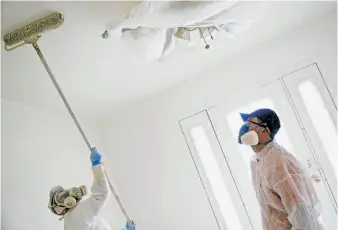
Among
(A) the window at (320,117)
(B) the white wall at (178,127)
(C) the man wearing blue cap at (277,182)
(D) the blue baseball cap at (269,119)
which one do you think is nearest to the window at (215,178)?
(B) the white wall at (178,127)

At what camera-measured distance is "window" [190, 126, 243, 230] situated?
122 inches

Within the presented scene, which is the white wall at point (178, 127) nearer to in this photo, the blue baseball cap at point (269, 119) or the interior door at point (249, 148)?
the interior door at point (249, 148)

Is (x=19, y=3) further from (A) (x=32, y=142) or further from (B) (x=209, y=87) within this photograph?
(B) (x=209, y=87)

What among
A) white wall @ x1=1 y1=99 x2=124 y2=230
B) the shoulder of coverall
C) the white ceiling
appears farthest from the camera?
white wall @ x1=1 y1=99 x2=124 y2=230

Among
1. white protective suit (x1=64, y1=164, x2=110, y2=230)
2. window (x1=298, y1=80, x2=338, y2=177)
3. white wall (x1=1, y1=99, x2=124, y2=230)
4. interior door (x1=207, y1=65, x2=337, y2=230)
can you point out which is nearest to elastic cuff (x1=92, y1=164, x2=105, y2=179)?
white protective suit (x1=64, y1=164, x2=110, y2=230)

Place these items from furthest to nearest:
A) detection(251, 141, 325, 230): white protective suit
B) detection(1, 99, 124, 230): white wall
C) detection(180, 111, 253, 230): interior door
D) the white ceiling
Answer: detection(180, 111, 253, 230): interior door
detection(1, 99, 124, 230): white wall
the white ceiling
detection(251, 141, 325, 230): white protective suit

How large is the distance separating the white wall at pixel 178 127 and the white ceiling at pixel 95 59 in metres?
0.13

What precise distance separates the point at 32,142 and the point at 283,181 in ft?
5.40

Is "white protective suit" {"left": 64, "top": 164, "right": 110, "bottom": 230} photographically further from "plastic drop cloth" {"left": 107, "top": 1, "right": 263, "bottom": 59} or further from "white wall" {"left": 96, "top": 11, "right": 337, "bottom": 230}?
"white wall" {"left": 96, "top": 11, "right": 337, "bottom": 230}

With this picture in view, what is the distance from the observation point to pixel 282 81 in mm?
3121

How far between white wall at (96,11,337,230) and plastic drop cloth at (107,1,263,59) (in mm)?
887

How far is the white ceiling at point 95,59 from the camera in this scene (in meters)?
1.88

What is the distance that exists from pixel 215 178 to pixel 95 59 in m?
1.53

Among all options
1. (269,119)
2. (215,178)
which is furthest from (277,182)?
(215,178)
